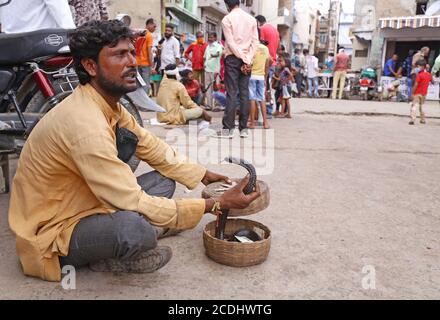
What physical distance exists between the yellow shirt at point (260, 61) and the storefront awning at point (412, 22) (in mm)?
12331

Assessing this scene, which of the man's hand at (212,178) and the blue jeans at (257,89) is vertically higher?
the blue jeans at (257,89)

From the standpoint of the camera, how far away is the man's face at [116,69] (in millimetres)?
1870

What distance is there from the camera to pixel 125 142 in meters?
2.18

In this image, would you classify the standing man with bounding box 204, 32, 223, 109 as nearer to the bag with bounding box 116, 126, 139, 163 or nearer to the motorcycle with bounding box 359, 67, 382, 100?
the bag with bounding box 116, 126, 139, 163

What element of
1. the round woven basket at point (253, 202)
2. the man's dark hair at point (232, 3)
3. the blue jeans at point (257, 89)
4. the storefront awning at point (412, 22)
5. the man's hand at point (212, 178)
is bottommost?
the round woven basket at point (253, 202)

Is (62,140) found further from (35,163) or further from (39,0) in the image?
(39,0)

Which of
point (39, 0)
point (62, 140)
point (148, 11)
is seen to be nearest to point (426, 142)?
point (39, 0)

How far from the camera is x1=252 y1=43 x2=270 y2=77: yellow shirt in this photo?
666 cm

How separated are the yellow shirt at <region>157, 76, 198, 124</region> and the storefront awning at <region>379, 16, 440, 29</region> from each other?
1306 cm

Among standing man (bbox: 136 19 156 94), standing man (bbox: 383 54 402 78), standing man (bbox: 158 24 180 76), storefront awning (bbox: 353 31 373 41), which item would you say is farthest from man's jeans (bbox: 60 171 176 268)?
storefront awning (bbox: 353 31 373 41)

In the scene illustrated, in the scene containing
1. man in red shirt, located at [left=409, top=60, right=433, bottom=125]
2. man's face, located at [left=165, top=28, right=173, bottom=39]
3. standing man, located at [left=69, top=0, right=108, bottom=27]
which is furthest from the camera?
man's face, located at [left=165, top=28, right=173, bottom=39]

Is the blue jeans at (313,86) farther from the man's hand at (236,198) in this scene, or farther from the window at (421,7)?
the man's hand at (236,198)

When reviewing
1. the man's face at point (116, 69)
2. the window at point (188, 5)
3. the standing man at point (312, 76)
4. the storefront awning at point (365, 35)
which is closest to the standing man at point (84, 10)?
the man's face at point (116, 69)

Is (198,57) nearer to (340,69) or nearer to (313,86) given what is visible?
(340,69)
